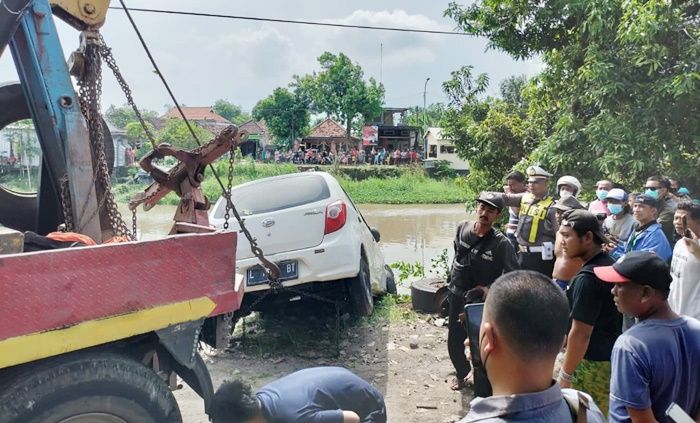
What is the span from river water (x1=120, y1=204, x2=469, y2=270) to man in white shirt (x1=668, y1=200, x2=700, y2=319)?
8.26 m

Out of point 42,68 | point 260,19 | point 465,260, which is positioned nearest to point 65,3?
point 42,68

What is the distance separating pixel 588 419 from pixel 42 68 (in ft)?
10.2

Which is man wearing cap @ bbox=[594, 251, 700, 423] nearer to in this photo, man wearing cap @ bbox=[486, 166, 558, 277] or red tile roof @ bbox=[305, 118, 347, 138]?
man wearing cap @ bbox=[486, 166, 558, 277]

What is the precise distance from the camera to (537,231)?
5090 millimetres

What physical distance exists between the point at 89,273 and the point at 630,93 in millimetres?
5767

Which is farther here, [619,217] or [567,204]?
[619,217]

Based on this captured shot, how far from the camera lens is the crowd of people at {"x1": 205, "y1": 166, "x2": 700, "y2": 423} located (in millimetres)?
1308

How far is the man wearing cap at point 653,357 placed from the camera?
2.02 metres

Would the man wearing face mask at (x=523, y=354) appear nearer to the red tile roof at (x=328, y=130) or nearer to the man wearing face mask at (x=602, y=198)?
the man wearing face mask at (x=602, y=198)

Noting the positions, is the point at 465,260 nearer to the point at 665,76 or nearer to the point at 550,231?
the point at 550,231

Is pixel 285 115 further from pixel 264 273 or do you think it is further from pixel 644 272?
pixel 644 272

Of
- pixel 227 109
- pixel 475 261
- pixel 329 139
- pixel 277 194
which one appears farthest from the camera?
pixel 227 109

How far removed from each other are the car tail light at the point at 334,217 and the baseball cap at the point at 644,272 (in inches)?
115

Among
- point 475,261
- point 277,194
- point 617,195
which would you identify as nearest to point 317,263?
point 277,194
